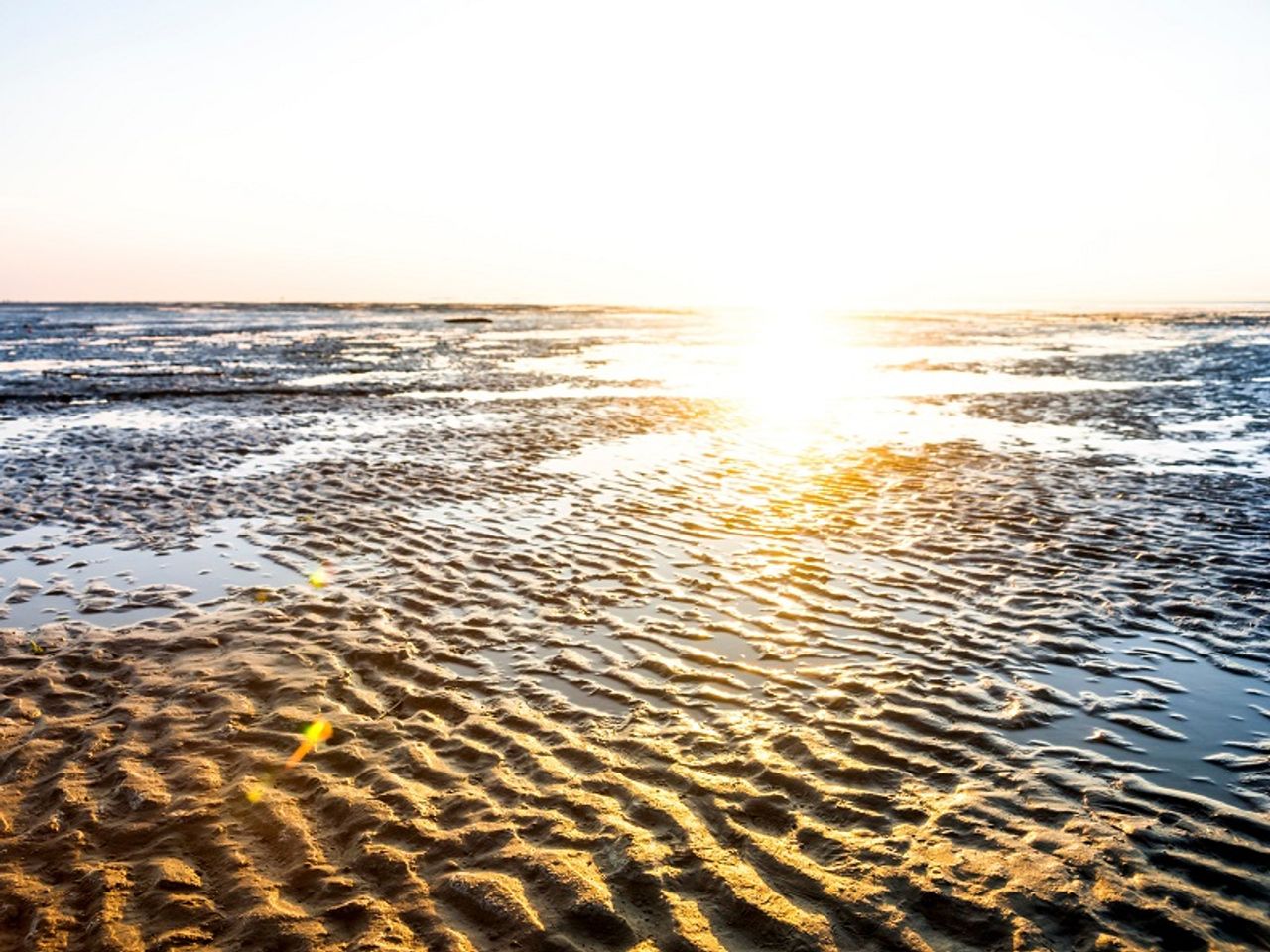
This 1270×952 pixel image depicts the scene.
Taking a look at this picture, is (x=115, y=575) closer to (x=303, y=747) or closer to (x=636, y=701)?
(x=303, y=747)

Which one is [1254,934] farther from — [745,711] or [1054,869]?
[745,711]

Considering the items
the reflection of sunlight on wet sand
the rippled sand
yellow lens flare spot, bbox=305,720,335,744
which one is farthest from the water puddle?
the reflection of sunlight on wet sand

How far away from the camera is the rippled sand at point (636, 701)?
4910 millimetres

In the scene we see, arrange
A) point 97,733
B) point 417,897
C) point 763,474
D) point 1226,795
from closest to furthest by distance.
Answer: point 417,897 → point 1226,795 → point 97,733 → point 763,474

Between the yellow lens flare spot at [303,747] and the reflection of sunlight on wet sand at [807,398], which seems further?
the reflection of sunlight on wet sand at [807,398]

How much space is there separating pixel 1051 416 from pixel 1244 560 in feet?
48.1

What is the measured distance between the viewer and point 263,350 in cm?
5456

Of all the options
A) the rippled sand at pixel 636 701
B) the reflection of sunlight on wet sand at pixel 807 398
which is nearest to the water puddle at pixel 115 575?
the rippled sand at pixel 636 701

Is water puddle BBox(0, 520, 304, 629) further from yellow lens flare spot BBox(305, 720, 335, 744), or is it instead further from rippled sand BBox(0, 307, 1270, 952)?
yellow lens flare spot BBox(305, 720, 335, 744)

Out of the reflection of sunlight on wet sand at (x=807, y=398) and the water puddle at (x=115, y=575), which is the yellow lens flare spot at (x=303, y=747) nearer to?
the water puddle at (x=115, y=575)

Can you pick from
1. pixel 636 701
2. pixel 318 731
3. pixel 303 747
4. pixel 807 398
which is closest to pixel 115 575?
pixel 318 731

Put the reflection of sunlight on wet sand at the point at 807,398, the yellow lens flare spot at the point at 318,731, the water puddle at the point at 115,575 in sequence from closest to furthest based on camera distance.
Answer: the yellow lens flare spot at the point at 318,731 < the water puddle at the point at 115,575 < the reflection of sunlight on wet sand at the point at 807,398

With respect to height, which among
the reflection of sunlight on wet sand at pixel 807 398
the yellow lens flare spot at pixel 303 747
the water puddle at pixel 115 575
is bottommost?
the yellow lens flare spot at pixel 303 747

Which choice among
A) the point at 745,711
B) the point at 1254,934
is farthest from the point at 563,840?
the point at 1254,934
